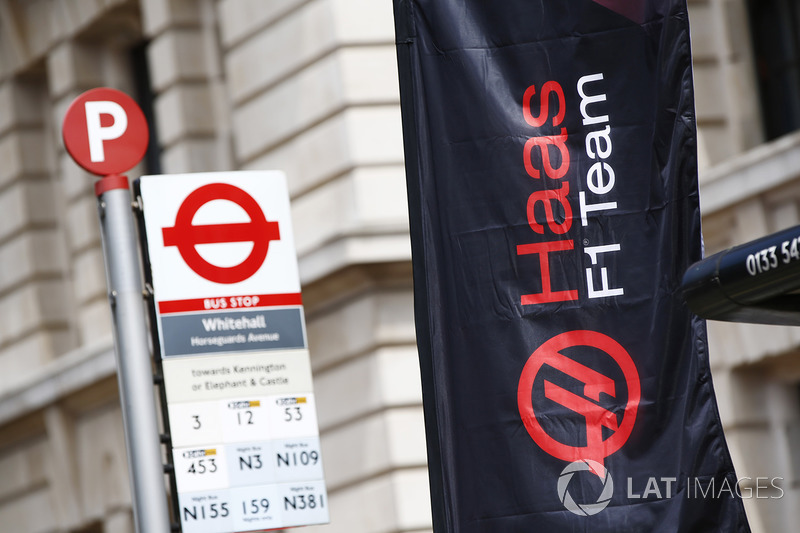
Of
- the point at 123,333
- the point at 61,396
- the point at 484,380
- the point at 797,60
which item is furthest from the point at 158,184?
the point at 61,396

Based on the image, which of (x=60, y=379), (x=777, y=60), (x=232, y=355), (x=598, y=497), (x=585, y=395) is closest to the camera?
(x=598, y=497)

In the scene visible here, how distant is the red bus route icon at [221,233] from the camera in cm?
674

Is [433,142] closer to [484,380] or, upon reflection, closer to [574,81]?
[574,81]

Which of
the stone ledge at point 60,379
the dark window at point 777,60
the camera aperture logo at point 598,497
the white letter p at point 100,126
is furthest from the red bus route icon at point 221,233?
the stone ledge at point 60,379

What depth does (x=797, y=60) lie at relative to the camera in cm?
1133

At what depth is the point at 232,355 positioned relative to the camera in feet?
22.0

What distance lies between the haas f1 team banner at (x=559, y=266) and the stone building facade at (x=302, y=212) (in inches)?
190

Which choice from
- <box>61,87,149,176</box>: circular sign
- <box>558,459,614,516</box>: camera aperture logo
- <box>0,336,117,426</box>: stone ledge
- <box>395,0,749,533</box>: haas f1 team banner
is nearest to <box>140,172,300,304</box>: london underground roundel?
<box>61,87,149,176</box>: circular sign

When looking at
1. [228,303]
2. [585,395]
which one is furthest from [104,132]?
[585,395]

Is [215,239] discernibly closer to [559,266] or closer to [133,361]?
[133,361]

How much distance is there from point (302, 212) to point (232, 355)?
596 centimetres

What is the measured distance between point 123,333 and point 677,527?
2691 mm

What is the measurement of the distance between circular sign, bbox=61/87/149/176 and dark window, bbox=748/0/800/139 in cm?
645

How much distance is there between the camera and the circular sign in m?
6.67
